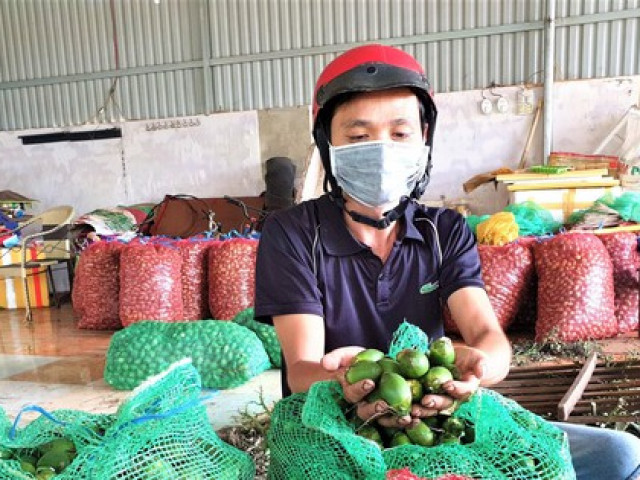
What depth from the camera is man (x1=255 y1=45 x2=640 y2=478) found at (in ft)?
4.72

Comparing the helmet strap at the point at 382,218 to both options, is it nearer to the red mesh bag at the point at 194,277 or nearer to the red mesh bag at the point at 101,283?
the red mesh bag at the point at 194,277

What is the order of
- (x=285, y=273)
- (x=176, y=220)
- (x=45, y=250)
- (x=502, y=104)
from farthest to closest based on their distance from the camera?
1. (x=502, y=104)
2. (x=176, y=220)
3. (x=45, y=250)
4. (x=285, y=273)

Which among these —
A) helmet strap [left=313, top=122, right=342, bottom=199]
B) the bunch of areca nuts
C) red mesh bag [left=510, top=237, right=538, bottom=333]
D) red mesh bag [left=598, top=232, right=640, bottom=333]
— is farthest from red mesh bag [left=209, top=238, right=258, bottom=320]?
the bunch of areca nuts

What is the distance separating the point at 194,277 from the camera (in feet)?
15.3

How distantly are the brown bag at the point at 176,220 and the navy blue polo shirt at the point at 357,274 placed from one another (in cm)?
538

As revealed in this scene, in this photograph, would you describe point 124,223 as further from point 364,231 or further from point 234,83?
point 364,231

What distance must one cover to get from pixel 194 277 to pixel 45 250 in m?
2.99

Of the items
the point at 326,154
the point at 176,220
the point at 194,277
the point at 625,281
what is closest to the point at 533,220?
the point at 625,281

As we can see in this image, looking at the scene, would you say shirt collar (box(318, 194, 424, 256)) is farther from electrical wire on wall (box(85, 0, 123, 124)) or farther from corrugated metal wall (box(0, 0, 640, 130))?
electrical wire on wall (box(85, 0, 123, 124))

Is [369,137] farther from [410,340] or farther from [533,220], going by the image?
[533,220]

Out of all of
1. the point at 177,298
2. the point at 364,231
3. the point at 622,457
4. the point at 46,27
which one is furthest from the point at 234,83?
the point at 622,457

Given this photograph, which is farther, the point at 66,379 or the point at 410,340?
the point at 66,379

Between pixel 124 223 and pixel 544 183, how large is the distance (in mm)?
4951

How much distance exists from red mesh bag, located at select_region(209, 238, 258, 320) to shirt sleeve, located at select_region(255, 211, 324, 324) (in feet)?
9.37
